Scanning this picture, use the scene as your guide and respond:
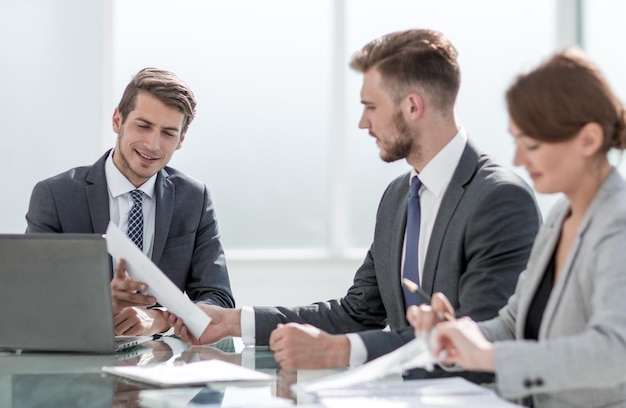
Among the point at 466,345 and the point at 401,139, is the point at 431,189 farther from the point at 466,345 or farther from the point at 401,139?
the point at 466,345

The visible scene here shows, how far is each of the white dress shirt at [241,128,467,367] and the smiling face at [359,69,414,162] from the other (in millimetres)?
98

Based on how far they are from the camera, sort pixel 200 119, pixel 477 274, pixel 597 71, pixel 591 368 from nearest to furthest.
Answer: pixel 591 368, pixel 597 71, pixel 477 274, pixel 200 119

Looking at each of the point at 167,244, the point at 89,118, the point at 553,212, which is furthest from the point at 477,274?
the point at 89,118

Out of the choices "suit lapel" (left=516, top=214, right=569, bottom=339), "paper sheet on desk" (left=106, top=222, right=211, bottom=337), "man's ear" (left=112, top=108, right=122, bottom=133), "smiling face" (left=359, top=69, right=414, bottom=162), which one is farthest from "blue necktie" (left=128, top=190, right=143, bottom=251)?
"suit lapel" (left=516, top=214, right=569, bottom=339)

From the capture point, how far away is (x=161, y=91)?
3.16m

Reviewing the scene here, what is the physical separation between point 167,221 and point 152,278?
2.97 ft

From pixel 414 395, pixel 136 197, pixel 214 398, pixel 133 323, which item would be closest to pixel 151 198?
pixel 136 197

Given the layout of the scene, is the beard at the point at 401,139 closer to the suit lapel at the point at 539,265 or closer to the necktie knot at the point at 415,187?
the necktie knot at the point at 415,187

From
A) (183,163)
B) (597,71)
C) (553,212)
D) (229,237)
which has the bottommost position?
(229,237)

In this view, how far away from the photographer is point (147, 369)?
1.98m

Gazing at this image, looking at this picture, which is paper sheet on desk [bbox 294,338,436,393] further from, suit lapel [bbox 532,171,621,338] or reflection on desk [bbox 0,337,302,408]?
suit lapel [bbox 532,171,621,338]

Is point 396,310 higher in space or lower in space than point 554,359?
lower

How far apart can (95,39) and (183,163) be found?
3.46ft

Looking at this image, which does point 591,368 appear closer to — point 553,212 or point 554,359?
point 554,359
